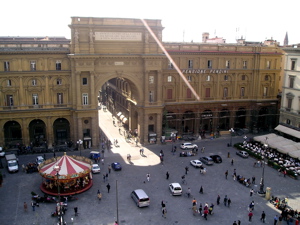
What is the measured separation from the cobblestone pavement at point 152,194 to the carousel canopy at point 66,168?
8.80 ft

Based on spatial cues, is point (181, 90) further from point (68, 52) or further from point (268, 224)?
point (268, 224)

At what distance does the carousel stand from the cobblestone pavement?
1.28 m

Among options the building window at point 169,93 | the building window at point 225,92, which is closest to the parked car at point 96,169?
the building window at point 169,93

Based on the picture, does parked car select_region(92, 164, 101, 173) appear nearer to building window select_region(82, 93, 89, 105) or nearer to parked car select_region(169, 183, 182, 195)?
parked car select_region(169, 183, 182, 195)

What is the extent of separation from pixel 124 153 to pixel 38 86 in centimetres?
1833

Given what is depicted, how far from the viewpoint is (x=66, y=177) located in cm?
3859

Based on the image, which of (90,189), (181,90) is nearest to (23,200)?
(90,189)

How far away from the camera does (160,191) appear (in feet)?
132

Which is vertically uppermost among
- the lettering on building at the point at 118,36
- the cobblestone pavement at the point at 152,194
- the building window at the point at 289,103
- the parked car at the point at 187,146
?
the lettering on building at the point at 118,36

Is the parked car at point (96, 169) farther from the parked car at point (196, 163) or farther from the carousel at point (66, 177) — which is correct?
the parked car at point (196, 163)

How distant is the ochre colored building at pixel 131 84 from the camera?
52562mm

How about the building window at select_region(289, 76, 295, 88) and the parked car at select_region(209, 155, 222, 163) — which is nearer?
the parked car at select_region(209, 155, 222, 163)

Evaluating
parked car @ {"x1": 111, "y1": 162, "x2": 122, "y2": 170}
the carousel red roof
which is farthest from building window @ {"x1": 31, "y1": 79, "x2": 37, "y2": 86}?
parked car @ {"x1": 111, "y1": 162, "x2": 122, "y2": 170}

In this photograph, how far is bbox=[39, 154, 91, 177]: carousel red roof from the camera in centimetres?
3909
